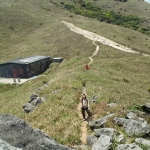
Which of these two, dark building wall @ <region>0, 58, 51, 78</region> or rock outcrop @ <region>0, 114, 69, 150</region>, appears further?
dark building wall @ <region>0, 58, 51, 78</region>

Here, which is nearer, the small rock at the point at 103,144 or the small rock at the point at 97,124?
the small rock at the point at 103,144

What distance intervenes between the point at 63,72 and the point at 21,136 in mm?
36174

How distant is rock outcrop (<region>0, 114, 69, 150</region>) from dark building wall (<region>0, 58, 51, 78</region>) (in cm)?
4913

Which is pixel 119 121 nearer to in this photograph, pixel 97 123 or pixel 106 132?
pixel 97 123

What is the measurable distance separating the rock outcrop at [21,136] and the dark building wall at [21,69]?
161 feet

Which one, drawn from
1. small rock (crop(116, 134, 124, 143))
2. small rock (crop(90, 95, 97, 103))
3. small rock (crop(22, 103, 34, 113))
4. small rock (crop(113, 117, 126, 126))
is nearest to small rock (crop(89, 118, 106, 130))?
small rock (crop(113, 117, 126, 126))

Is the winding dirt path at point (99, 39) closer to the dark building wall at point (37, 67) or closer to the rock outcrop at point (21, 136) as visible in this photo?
the dark building wall at point (37, 67)

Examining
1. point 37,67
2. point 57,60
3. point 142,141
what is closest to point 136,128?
point 142,141

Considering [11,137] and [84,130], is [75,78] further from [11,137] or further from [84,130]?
[11,137]

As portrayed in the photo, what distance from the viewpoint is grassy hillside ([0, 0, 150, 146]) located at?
23.2 metres

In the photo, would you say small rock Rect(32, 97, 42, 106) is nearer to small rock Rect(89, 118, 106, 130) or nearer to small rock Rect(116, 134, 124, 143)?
Result: small rock Rect(89, 118, 106, 130)

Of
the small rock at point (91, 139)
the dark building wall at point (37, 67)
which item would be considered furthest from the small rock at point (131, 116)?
the dark building wall at point (37, 67)

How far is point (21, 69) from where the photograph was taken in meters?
61.0

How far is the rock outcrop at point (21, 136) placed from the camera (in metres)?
11.0
